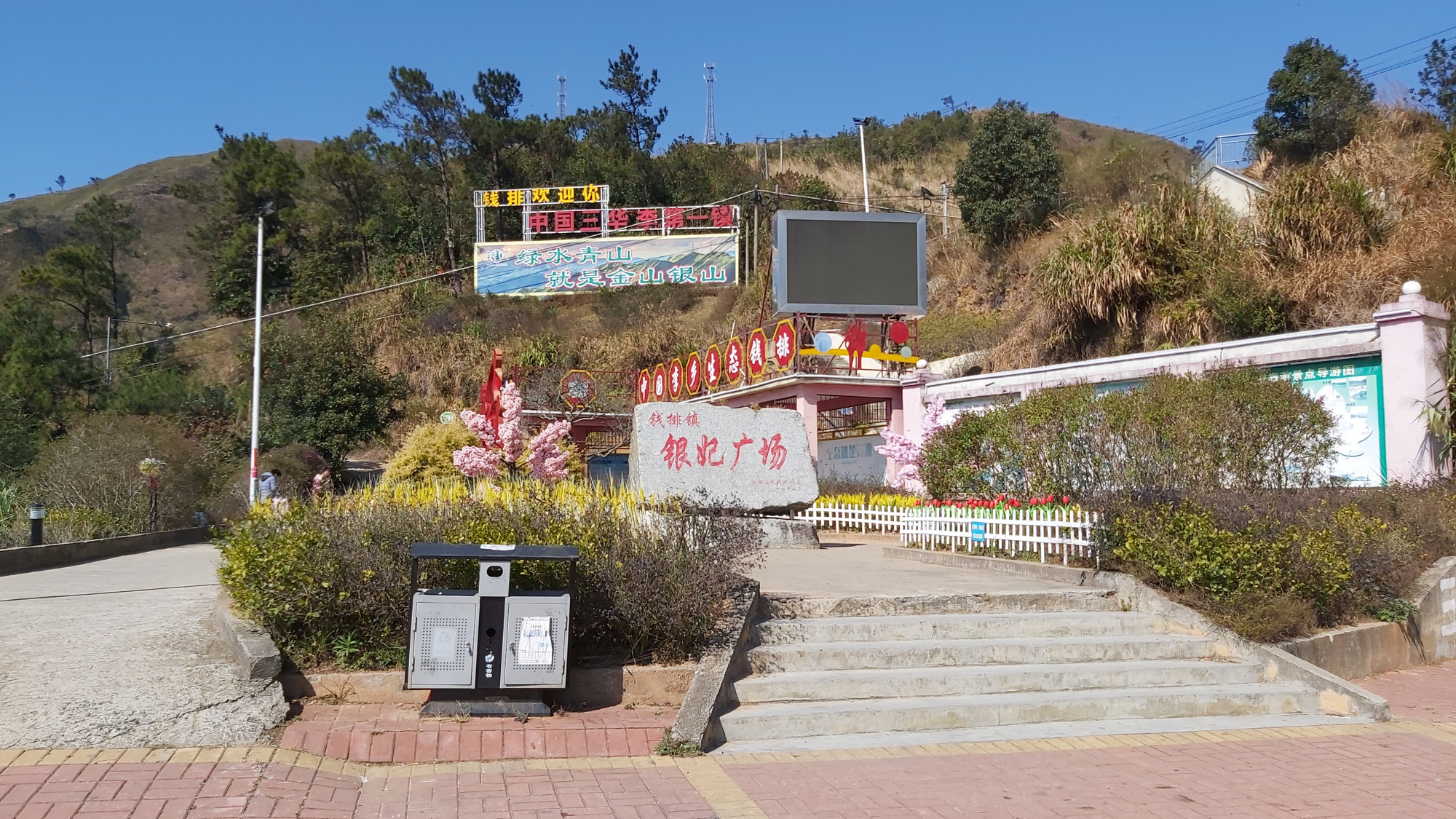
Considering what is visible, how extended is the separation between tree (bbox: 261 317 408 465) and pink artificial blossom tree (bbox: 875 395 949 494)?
64.9 ft

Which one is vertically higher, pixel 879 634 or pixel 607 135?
pixel 607 135

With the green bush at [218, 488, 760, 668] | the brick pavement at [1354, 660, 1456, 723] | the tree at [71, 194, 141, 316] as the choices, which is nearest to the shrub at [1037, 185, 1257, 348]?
the brick pavement at [1354, 660, 1456, 723]

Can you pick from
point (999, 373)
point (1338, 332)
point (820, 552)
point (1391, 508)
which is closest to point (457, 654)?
point (820, 552)

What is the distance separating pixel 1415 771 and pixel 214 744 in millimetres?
7161

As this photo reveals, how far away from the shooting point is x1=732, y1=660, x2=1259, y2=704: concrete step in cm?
780

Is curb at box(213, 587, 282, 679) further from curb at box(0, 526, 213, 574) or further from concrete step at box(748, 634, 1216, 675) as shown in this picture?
curb at box(0, 526, 213, 574)

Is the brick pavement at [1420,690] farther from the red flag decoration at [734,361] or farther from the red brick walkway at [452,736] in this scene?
the red flag decoration at [734,361]

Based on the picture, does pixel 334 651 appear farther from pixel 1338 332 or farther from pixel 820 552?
pixel 1338 332

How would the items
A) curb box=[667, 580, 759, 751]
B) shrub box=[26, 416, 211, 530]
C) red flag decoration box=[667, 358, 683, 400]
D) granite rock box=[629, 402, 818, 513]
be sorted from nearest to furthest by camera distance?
curb box=[667, 580, 759, 751] < granite rock box=[629, 402, 818, 513] < shrub box=[26, 416, 211, 530] < red flag decoration box=[667, 358, 683, 400]

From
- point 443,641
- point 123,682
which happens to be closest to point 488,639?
point 443,641

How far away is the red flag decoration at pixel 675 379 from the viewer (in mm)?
28828

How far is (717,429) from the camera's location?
16266 millimetres

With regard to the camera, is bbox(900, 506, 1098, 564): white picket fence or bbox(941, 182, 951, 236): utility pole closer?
bbox(900, 506, 1098, 564): white picket fence

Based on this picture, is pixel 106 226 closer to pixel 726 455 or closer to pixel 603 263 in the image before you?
pixel 603 263
